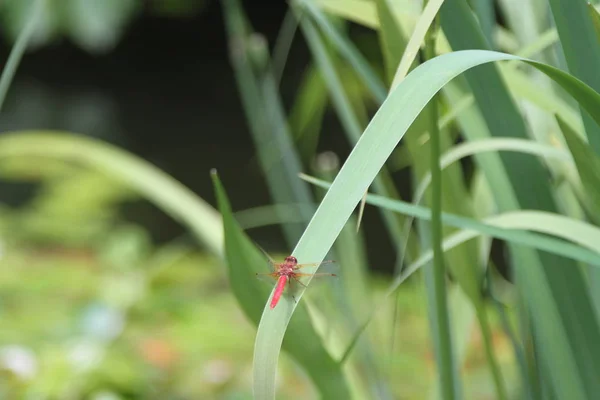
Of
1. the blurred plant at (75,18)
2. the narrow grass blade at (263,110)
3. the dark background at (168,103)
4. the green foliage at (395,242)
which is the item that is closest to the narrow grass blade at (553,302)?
the green foliage at (395,242)

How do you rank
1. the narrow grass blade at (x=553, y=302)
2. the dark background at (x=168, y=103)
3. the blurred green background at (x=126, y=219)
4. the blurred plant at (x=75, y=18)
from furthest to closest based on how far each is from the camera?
the blurred plant at (x=75, y=18) < the dark background at (x=168, y=103) < the blurred green background at (x=126, y=219) < the narrow grass blade at (x=553, y=302)

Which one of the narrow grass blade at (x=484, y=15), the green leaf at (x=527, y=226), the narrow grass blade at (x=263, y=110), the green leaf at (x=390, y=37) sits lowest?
the green leaf at (x=527, y=226)

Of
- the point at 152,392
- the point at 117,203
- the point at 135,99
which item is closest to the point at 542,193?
the point at 152,392

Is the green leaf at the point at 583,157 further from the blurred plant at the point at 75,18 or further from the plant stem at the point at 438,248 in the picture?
the blurred plant at the point at 75,18

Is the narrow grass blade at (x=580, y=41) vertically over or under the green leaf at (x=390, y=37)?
under

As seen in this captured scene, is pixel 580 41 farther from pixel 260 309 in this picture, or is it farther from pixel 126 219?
pixel 126 219

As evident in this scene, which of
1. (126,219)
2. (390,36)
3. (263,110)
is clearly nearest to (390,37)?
(390,36)

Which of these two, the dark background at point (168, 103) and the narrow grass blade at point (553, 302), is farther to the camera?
the dark background at point (168, 103)
